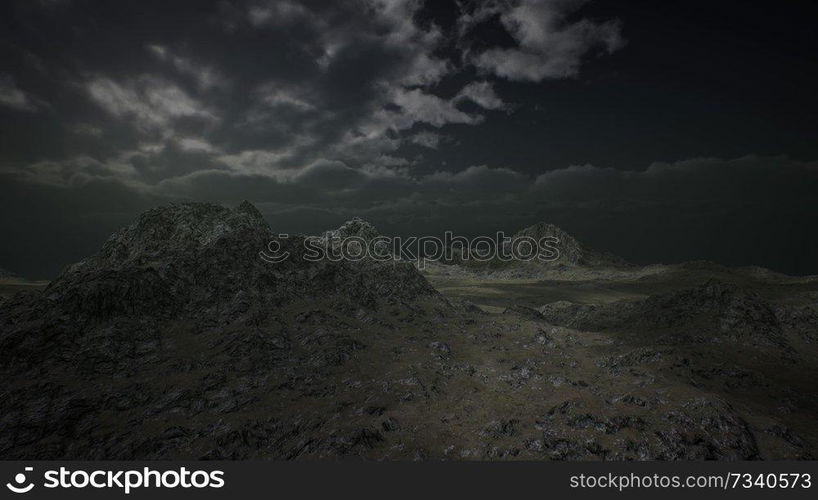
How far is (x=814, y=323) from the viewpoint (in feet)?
161

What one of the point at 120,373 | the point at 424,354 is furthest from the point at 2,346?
the point at 424,354

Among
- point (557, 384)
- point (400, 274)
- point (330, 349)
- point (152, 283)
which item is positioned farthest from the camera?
point (400, 274)

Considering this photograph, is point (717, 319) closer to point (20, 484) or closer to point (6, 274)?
point (20, 484)

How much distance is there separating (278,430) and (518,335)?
1302 inches

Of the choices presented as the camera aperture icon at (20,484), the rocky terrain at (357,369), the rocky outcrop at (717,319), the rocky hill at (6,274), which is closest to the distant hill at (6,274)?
the rocky hill at (6,274)

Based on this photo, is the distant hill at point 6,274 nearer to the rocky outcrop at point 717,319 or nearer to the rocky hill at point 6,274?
the rocky hill at point 6,274

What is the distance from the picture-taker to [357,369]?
37.9 meters

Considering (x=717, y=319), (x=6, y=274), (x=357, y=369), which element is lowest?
(x=357, y=369)

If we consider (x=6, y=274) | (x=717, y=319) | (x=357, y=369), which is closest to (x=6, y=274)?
(x=6, y=274)

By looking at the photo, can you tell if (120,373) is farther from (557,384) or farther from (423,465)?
(557,384)

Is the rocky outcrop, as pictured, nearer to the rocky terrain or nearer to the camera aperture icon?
the rocky terrain

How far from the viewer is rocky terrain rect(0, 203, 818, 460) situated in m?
25.7

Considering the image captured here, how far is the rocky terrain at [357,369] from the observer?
25656 millimetres

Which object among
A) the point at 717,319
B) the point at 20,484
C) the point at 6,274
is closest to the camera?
the point at 20,484
